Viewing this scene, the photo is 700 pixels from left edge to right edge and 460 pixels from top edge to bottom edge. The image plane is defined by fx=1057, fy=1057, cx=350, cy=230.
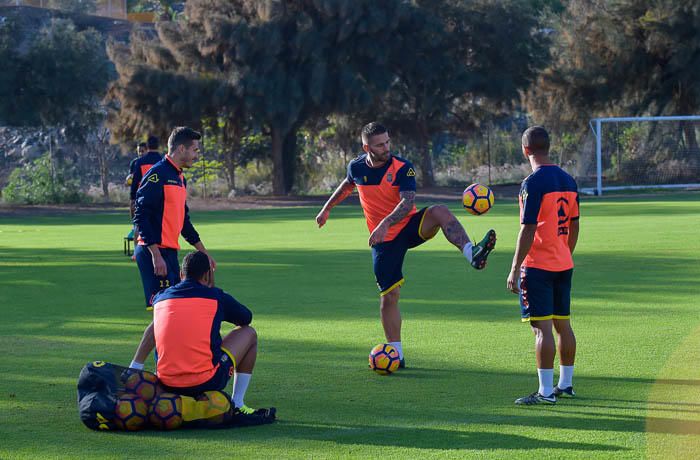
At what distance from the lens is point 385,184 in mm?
9445

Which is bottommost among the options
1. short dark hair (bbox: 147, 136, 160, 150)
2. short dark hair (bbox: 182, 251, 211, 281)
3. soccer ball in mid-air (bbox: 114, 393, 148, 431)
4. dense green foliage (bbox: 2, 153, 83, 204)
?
dense green foliage (bbox: 2, 153, 83, 204)

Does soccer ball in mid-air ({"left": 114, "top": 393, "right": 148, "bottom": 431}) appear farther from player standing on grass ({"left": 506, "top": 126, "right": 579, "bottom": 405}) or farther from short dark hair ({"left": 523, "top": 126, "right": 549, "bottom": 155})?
short dark hair ({"left": 523, "top": 126, "right": 549, "bottom": 155})

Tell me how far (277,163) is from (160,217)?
37796mm

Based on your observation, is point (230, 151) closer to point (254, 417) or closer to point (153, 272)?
point (153, 272)

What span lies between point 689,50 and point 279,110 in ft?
58.6

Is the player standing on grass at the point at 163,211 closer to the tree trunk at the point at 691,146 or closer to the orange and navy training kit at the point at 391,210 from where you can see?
the orange and navy training kit at the point at 391,210

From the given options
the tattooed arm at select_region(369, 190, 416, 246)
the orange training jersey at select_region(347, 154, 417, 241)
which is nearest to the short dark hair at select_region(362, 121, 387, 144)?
the orange training jersey at select_region(347, 154, 417, 241)

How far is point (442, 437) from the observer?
22.4ft

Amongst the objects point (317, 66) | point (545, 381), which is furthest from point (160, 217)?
point (317, 66)

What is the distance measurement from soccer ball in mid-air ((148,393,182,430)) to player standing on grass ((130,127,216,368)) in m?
1.95

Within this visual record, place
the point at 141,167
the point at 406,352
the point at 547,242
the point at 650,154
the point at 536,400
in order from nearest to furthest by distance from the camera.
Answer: the point at 536,400
the point at 547,242
the point at 406,352
the point at 141,167
the point at 650,154

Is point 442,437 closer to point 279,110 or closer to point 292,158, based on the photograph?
point 279,110

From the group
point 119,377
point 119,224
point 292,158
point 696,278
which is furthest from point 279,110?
point 119,377

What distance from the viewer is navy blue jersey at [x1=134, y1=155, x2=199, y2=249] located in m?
8.91
